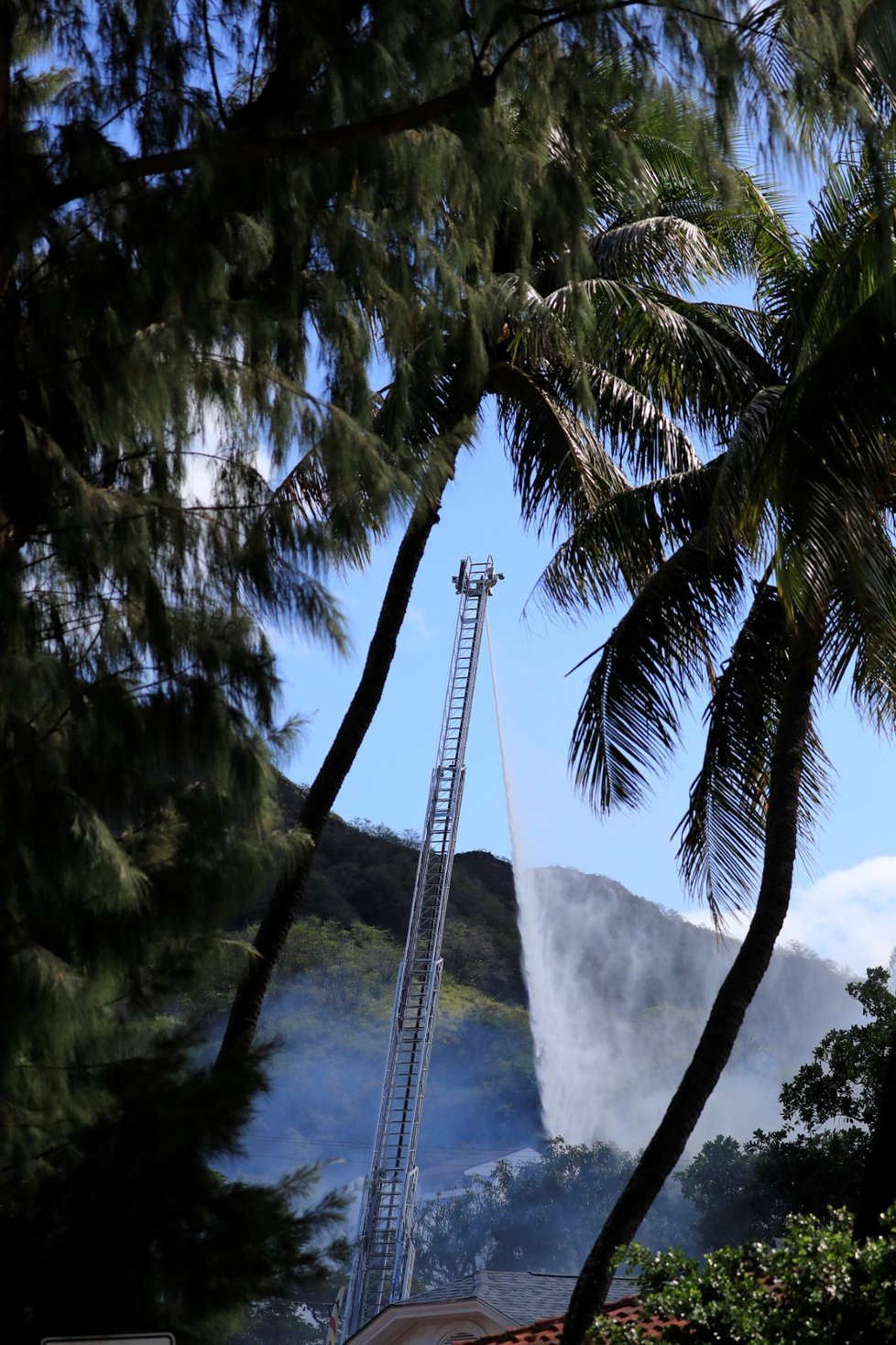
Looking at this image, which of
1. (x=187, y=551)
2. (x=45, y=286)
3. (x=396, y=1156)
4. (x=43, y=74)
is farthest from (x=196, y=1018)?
(x=396, y=1156)

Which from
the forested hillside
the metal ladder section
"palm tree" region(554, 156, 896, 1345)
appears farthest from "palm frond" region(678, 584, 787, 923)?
the forested hillside

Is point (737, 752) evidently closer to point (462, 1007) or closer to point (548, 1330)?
point (548, 1330)

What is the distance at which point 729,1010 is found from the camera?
9.10 metres

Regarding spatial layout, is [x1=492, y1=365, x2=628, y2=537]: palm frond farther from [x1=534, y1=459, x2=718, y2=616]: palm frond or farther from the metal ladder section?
the metal ladder section

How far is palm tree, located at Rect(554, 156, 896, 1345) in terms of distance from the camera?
8195 mm

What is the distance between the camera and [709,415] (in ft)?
40.0

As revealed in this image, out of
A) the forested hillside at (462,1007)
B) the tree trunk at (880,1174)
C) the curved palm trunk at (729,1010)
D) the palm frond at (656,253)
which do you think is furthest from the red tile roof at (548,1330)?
the forested hillside at (462,1007)

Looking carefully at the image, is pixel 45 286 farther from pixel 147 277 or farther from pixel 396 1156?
pixel 396 1156

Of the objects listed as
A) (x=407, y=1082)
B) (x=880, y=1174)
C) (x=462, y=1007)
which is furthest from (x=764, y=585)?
(x=462, y=1007)

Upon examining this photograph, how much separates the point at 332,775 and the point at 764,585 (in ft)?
11.8

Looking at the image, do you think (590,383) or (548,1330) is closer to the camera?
(590,383)

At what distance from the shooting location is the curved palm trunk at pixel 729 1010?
8.33 metres

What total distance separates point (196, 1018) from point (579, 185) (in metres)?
4.31

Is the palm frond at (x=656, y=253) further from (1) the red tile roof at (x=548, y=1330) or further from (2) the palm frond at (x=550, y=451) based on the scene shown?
(1) the red tile roof at (x=548, y=1330)
